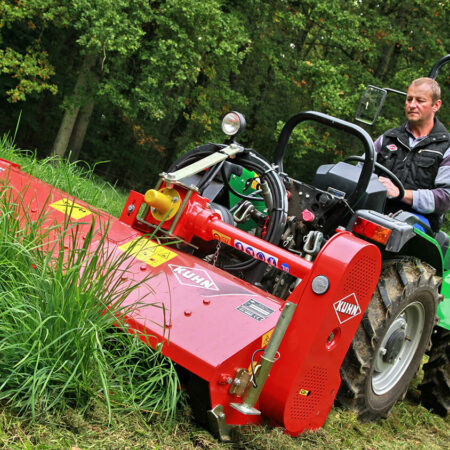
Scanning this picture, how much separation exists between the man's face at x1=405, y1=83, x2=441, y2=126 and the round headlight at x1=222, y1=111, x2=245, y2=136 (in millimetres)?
1524

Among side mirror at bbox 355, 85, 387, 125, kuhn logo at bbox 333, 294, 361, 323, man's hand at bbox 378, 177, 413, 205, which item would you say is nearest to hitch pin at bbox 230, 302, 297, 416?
kuhn logo at bbox 333, 294, 361, 323

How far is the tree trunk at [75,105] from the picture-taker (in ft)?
44.7

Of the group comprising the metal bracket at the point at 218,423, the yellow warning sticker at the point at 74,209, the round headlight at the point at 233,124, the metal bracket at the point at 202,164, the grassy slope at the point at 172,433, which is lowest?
the grassy slope at the point at 172,433

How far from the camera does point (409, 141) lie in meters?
4.75

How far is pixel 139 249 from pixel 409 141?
8.23 ft

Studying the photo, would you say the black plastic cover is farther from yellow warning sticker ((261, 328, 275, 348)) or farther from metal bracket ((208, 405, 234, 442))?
metal bracket ((208, 405, 234, 442))

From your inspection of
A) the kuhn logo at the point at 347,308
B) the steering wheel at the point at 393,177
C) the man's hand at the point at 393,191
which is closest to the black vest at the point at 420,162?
the man's hand at the point at 393,191

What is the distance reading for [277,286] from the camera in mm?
3676

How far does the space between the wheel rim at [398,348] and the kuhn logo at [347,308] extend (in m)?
0.58

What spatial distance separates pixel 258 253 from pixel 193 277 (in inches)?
14.6

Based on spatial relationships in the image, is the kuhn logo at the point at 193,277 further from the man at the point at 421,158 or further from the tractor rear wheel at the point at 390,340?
the man at the point at 421,158

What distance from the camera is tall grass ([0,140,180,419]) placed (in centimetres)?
243

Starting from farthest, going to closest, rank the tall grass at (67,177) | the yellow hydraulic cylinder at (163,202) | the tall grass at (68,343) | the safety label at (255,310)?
the tall grass at (67,177) < the yellow hydraulic cylinder at (163,202) < the safety label at (255,310) < the tall grass at (68,343)

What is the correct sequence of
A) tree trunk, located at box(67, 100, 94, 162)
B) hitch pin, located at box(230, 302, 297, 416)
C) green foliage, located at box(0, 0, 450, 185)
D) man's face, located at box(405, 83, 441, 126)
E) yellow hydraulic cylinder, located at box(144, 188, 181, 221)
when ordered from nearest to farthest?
hitch pin, located at box(230, 302, 297, 416), yellow hydraulic cylinder, located at box(144, 188, 181, 221), man's face, located at box(405, 83, 441, 126), green foliage, located at box(0, 0, 450, 185), tree trunk, located at box(67, 100, 94, 162)
